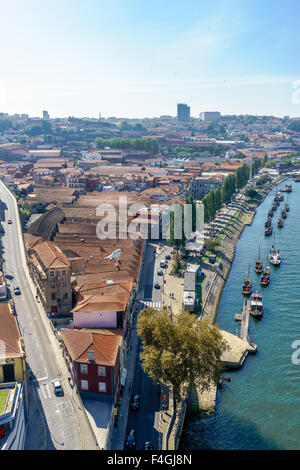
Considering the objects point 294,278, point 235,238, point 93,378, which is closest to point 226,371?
point 93,378

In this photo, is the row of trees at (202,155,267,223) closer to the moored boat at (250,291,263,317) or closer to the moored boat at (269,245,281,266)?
the moored boat at (269,245,281,266)

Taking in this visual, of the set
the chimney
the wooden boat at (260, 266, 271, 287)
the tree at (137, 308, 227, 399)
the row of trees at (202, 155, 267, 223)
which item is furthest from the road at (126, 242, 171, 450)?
the row of trees at (202, 155, 267, 223)

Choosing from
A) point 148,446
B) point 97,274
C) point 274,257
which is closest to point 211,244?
point 274,257

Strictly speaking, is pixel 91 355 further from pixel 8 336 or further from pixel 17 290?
pixel 17 290

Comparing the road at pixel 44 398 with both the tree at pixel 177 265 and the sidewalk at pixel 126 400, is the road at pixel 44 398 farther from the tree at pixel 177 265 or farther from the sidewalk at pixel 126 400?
the tree at pixel 177 265

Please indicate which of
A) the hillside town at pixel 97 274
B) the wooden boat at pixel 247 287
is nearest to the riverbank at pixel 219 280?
the hillside town at pixel 97 274
